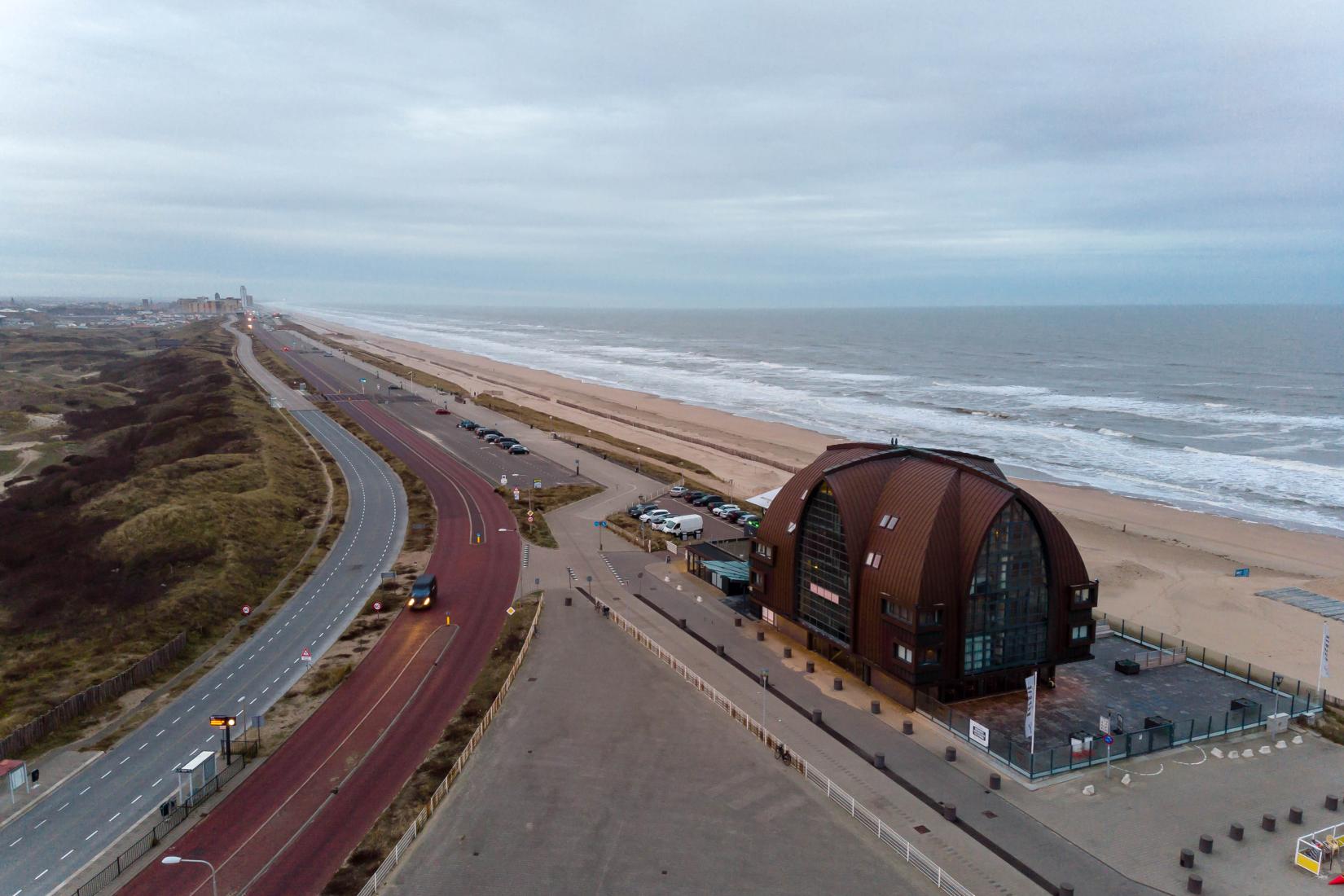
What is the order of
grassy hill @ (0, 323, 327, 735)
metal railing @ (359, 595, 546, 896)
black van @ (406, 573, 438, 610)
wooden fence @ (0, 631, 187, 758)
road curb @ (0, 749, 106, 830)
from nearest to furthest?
metal railing @ (359, 595, 546, 896)
road curb @ (0, 749, 106, 830)
wooden fence @ (0, 631, 187, 758)
grassy hill @ (0, 323, 327, 735)
black van @ (406, 573, 438, 610)

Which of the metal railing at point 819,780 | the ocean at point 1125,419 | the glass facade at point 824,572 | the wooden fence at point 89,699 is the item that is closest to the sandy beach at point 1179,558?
the ocean at point 1125,419

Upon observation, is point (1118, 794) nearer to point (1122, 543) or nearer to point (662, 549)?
point (662, 549)

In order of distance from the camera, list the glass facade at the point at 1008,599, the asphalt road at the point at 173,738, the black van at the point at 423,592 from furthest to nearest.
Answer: the black van at the point at 423,592 < the glass facade at the point at 1008,599 < the asphalt road at the point at 173,738

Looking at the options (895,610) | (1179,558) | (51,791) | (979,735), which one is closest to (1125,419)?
(1179,558)

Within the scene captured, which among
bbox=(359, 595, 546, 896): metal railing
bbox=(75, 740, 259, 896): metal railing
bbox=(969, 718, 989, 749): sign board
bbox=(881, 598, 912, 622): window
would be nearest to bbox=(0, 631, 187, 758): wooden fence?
bbox=(75, 740, 259, 896): metal railing

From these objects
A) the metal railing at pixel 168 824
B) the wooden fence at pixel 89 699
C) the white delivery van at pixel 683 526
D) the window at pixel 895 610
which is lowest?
Answer: the metal railing at pixel 168 824

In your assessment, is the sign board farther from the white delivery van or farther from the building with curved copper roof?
the white delivery van

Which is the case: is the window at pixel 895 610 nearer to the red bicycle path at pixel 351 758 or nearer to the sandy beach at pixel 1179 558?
the red bicycle path at pixel 351 758
